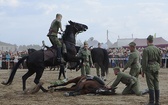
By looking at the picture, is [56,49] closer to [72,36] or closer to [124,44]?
[72,36]

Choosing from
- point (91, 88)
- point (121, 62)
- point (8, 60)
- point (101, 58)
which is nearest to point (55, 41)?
point (91, 88)

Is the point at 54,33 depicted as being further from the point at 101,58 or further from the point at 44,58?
the point at 101,58

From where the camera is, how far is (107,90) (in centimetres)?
1110

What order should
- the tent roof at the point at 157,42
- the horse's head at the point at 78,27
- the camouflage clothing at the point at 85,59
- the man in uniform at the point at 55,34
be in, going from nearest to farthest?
the man in uniform at the point at 55,34 → the horse's head at the point at 78,27 → the camouflage clothing at the point at 85,59 → the tent roof at the point at 157,42

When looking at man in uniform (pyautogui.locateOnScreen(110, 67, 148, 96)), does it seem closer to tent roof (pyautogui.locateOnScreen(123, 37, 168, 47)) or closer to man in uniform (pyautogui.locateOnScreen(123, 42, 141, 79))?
man in uniform (pyautogui.locateOnScreen(123, 42, 141, 79))

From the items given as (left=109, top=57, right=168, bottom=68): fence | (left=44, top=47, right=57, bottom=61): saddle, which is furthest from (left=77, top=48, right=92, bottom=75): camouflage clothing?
(left=109, top=57, right=168, bottom=68): fence

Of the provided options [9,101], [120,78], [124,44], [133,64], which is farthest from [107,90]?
[124,44]

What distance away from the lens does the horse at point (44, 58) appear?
12.0 m

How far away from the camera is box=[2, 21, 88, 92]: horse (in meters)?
12.0

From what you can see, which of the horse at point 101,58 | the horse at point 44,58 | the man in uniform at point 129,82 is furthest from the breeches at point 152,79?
the horse at point 101,58

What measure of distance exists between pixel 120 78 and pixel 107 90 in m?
0.60

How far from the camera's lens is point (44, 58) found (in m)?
12.1

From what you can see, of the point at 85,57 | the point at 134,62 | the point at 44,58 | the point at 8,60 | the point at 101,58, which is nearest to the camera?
the point at 134,62

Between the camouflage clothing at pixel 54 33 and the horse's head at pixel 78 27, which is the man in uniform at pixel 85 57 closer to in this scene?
the horse's head at pixel 78 27
